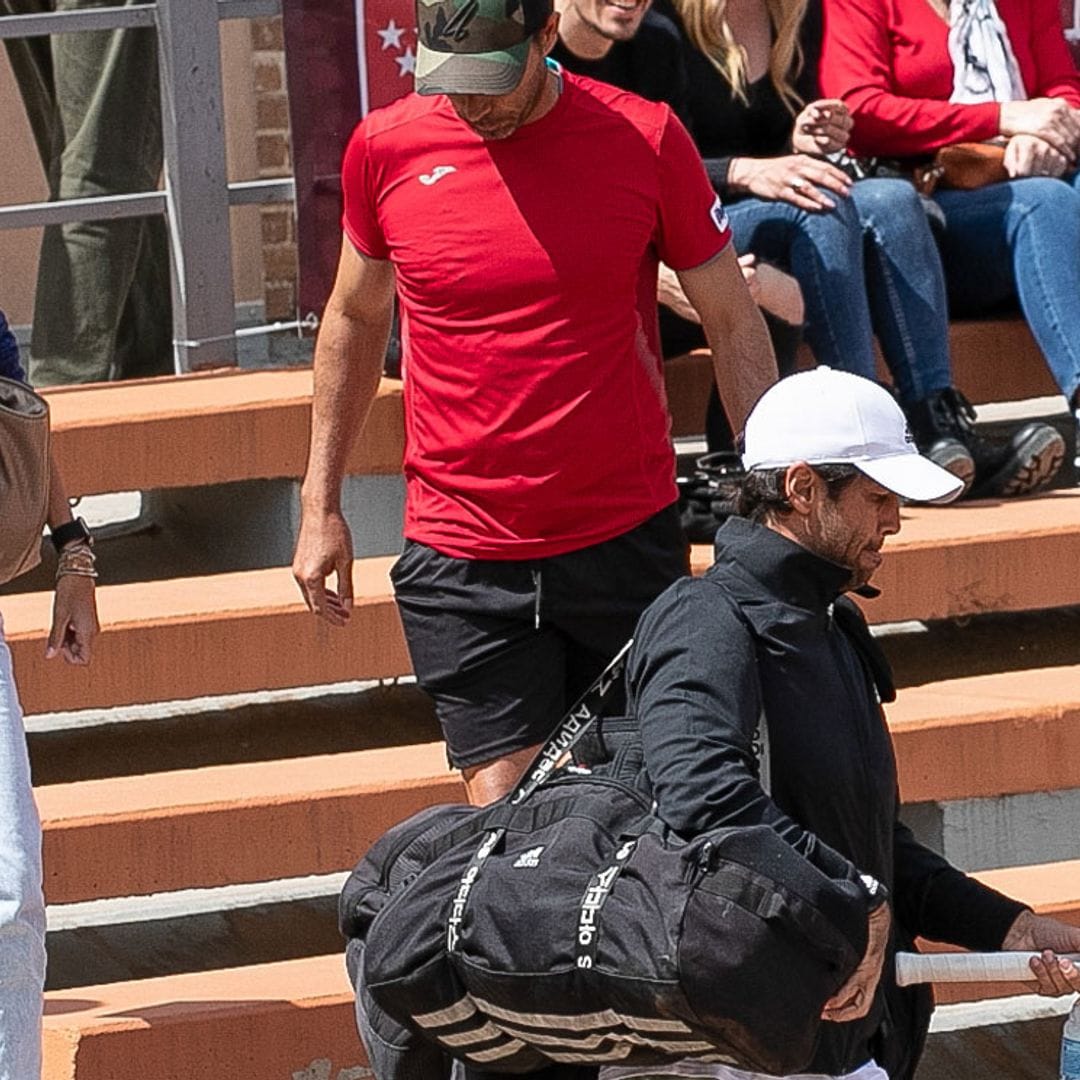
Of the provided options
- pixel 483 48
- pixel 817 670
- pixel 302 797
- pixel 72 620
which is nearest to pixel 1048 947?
pixel 817 670

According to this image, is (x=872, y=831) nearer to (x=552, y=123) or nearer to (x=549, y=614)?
(x=549, y=614)

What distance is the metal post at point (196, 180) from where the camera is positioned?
534 cm

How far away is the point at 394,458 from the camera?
17.4ft

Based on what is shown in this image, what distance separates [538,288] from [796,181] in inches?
58.2

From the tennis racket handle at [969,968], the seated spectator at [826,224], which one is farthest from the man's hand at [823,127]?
the tennis racket handle at [969,968]

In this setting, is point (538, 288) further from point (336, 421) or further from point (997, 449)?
point (997, 449)

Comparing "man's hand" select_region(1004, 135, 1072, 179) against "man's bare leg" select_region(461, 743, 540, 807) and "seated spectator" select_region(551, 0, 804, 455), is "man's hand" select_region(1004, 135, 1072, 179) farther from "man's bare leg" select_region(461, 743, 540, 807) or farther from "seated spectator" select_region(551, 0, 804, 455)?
"man's bare leg" select_region(461, 743, 540, 807)

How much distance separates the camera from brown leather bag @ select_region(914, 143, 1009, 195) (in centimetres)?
554

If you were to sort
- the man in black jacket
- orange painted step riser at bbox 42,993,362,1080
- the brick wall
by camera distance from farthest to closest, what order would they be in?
the brick wall < orange painted step riser at bbox 42,993,362,1080 < the man in black jacket

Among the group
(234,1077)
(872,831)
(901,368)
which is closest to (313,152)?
(901,368)

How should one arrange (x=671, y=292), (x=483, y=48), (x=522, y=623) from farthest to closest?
1. (x=671, y=292)
2. (x=522, y=623)
3. (x=483, y=48)

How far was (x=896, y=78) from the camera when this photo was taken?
559 cm

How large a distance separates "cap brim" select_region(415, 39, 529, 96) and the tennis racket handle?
1.41 metres

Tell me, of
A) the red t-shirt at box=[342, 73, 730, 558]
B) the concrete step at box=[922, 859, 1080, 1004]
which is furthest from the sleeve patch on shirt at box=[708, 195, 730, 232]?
the concrete step at box=[922, 859, 1080, 1004]
